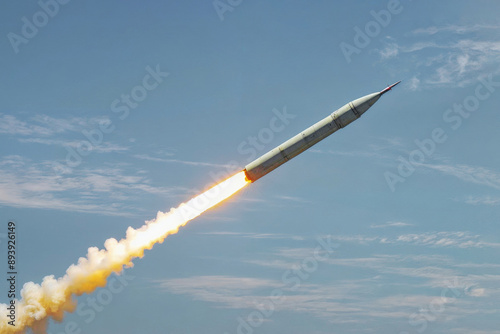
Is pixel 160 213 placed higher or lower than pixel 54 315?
higher

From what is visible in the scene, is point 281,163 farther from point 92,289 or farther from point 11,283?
point 11,283

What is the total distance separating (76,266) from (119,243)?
5.97 m

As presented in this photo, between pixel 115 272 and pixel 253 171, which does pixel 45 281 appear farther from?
pixel 253 171

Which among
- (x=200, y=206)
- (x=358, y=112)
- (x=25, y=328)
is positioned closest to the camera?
(x=358, y=112)

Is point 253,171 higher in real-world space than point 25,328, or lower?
higher

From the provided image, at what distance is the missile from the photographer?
71.9 metres

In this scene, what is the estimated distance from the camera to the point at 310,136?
7256cm

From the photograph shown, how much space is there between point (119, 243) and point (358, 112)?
98.5 ft

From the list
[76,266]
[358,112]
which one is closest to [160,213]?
[76,266]

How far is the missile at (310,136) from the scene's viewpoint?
236 ft

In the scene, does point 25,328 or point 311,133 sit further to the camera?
point 25,328

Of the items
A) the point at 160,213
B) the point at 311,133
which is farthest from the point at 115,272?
the point at 311,133

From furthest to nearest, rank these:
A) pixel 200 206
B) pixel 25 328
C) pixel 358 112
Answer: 1. pixel 25 328
2. pixel 200 206
3. pixel 358 112

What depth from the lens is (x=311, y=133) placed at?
72.6 meters
